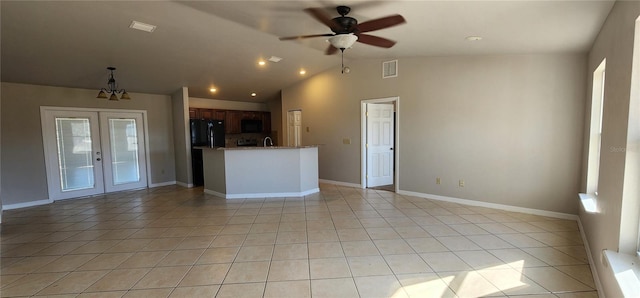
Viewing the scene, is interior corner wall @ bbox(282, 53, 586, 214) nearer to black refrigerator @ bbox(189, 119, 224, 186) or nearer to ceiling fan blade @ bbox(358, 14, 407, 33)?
ceiling fan blade @ bbox(358, 14, 407, 33)

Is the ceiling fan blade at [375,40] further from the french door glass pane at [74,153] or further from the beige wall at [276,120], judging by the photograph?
the french door glass pane at [74,153]

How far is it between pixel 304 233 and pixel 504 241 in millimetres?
2302

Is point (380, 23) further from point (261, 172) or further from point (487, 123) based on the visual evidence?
point (261, 172)

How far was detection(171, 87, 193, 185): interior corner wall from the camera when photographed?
6.36 meters

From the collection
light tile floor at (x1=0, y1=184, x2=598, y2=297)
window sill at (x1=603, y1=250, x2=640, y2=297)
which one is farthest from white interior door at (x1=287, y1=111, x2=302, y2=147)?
window sill at (x1=603, y1=250, x2=640, y2=297)

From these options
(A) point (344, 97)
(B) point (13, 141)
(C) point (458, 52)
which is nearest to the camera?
(C) point (458, 52)

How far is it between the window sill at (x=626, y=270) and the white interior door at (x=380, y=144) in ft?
14.1

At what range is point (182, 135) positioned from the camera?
6.51 metres

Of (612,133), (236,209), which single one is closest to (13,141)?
(236,209)

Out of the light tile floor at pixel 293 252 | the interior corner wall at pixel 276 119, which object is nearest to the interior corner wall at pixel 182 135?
the light tile floor at pixel 293 252

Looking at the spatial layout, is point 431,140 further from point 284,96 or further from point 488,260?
point 284,96

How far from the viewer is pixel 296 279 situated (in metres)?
2.37

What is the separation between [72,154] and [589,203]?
8.27 metres

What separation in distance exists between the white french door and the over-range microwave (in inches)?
101
